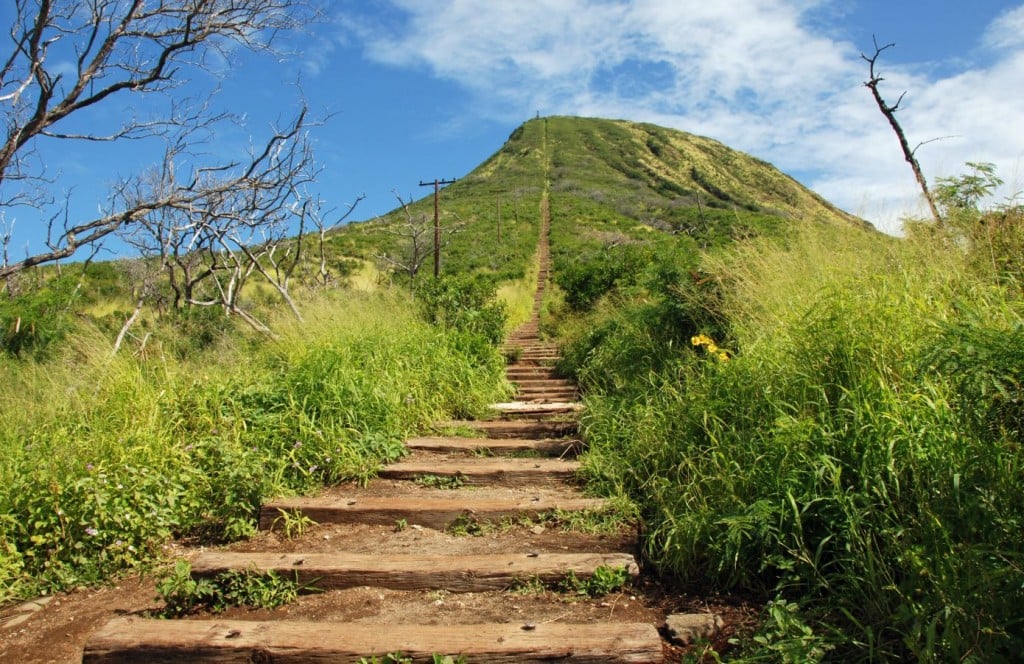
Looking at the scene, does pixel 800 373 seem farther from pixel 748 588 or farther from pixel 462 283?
pixel 462 283

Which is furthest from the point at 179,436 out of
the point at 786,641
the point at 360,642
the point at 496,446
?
the point at 786,641

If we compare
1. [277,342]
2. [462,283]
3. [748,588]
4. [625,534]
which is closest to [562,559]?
[625,534]

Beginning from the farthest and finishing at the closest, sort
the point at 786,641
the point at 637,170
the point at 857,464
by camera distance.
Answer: the point at 637,170, the point at 857,464, the point at 786,641

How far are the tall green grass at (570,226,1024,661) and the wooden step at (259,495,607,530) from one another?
19.0 inches

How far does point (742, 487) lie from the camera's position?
10.3ft

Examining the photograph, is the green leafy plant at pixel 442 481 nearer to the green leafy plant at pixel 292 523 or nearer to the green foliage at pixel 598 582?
the green leafy plant at pixel 292 523

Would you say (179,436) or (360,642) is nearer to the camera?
(360,642)

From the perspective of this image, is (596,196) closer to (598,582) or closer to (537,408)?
(537,408)

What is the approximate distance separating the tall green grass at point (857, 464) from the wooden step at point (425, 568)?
0.41 metres

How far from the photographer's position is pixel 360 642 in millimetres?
2488

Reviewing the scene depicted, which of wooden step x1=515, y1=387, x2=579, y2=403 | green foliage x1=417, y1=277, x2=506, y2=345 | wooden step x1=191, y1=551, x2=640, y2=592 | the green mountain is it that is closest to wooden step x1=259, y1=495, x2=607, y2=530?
wooden step x1=191, y1=551, x2=640, y2=592

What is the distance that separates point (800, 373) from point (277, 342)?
202 inches

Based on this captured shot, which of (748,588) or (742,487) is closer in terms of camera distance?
(748,588)

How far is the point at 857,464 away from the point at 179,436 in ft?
13.6
